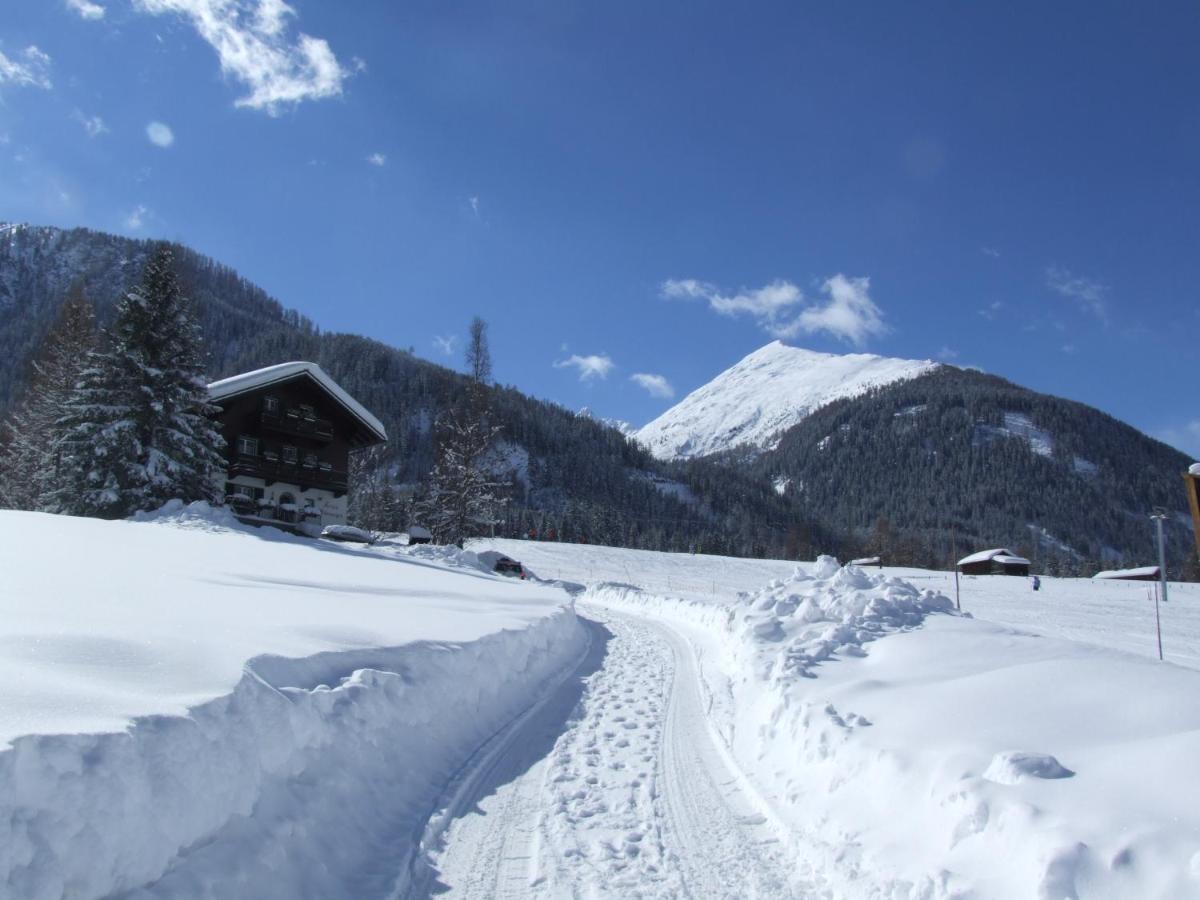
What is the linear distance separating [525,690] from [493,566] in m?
29.2

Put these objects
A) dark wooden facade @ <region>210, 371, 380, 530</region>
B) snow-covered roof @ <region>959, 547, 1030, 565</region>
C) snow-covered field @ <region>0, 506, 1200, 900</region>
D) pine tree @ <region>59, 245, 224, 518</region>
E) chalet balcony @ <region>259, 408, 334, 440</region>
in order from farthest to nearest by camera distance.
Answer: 1. snow-covered roof @ <region>959, 547, 1030, 565</region>
2. chalet balcony @ <region>259, 408, 334, 440</region>
3. dark wooden facade @ <region>210, 371, 380, 530</region>
4. pine tree @ <region>59, 245, 224, 518</region>
5. snow-covered field @ <region>0, 506, 1200, 900</region>

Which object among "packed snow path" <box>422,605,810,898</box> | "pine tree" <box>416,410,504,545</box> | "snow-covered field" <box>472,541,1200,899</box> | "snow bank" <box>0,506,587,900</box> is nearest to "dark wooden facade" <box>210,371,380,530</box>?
"pine tree" <box>416,410,504,545</box>

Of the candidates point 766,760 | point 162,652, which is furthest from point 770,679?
point 162,652

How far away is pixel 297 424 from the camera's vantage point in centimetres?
3859

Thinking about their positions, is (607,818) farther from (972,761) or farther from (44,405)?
(44,405)

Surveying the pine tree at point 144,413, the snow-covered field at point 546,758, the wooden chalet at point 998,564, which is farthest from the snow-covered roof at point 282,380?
the wooden chalet at point 998,564

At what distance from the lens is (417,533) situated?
4334cm

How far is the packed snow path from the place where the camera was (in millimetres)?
5305

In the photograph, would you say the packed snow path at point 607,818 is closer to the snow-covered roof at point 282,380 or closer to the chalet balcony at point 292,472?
the snow-covered roof at point 282,380

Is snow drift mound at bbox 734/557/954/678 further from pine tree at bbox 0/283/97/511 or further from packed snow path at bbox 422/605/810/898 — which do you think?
pine tree at bbox 0/283/97/511

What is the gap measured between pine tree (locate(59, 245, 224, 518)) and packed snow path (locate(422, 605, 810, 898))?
69.9 feet

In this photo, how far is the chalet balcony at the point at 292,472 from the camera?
37.1 metres

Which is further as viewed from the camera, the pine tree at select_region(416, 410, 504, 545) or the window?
the pine tree at select_region(416, 410, 504, 545)

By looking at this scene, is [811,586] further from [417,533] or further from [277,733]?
[417,533]
